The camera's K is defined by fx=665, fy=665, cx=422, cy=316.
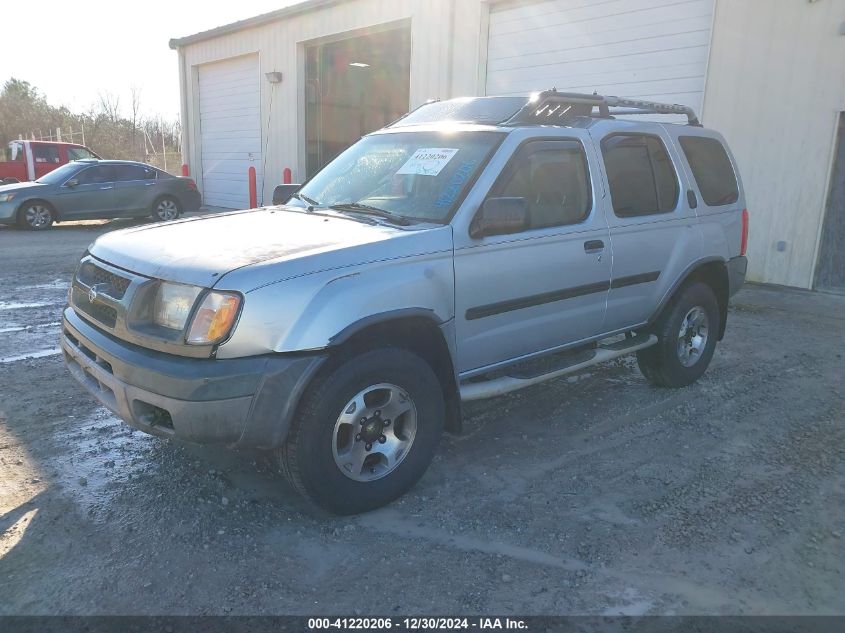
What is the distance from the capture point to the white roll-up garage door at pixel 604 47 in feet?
30.2

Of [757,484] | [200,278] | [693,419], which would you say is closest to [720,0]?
[693,419]

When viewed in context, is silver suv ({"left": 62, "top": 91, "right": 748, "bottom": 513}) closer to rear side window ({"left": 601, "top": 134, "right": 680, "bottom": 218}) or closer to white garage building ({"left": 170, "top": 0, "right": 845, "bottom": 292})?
rear side window ({"left": 601, "top": 134, "right": 680, "bottom": 218})

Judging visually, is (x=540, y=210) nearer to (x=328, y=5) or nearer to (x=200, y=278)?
(x=200, y=278)

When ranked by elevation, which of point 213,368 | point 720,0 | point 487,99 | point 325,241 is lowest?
point 213,368

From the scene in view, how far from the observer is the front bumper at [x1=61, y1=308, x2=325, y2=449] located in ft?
8.93

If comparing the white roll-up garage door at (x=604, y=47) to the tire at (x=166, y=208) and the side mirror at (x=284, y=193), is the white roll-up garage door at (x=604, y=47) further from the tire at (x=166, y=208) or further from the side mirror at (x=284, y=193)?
the tire at (x=166, y=208)

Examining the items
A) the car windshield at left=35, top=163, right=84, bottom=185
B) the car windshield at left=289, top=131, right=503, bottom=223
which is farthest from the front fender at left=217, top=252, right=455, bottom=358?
the car windshield at left=35, top=163, right=84, bottom=185

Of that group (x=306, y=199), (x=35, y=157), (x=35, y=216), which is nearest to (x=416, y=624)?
(x=306, y=199)

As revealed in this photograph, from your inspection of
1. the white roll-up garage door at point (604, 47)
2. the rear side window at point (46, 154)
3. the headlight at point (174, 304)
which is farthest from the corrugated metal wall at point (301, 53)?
the headlight at point (174, 304)

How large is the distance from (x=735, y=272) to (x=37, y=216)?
534 inches

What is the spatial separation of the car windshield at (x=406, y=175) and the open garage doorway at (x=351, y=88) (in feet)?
35.1

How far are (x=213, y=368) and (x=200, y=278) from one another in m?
0.39

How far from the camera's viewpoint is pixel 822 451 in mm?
4062

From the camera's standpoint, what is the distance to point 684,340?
5.14 m
